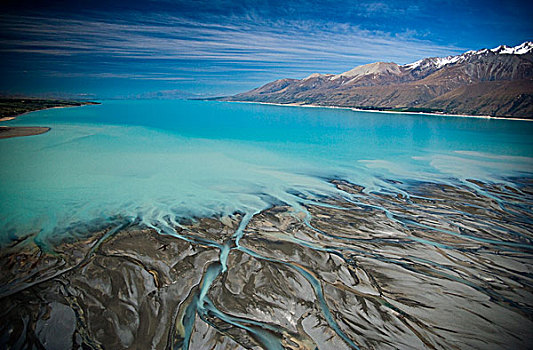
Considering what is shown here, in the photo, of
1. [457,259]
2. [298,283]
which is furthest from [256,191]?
[457,259]

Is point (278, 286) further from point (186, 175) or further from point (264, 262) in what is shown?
point (186, 175)

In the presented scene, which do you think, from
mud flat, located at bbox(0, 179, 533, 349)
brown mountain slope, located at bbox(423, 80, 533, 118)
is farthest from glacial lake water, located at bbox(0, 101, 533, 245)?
brown mountain slope, located at bbox(423, 80, 533, 118)

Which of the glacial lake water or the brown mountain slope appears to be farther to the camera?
the brown mountain slope

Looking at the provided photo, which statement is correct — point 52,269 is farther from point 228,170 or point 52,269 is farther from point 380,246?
point 228,170

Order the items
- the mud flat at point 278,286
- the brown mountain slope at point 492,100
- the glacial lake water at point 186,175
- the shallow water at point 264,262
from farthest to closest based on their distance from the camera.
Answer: the brown mountain slope at point 492,100 < the glacial lake water at point 186,175 < the shallow water at point 264,262 < the mud flat at point 278,286

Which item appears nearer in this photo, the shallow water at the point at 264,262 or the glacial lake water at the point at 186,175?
the shallow water at the point at 264,262

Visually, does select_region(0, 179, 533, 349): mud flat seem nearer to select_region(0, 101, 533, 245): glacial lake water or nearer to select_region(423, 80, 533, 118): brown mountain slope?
select_region(0, 101, 533, 245): glacial lake water

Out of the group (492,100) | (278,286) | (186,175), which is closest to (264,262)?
(278,286)

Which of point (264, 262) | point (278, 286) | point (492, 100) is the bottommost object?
point (264, 262)

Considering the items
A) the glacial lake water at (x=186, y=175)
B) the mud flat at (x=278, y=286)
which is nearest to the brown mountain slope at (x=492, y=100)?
the glacial lake water at (x=186, y=175)

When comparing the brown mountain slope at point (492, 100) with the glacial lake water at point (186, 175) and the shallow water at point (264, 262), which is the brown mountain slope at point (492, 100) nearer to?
the glacial lake water at point (186, 175)
